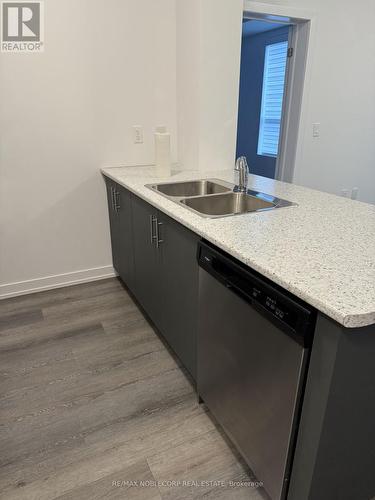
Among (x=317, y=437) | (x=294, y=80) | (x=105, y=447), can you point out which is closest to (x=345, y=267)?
(x=317, y=437)

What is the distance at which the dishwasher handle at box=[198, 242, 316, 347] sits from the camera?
0.91 metres

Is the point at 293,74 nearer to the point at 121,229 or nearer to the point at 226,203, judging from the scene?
the point at 226,203

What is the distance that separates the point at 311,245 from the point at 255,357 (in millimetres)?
425

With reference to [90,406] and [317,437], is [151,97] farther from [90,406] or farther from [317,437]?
[317,437]

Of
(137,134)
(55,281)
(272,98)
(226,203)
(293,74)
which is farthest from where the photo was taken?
(272,98)

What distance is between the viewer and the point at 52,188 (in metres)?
2.58

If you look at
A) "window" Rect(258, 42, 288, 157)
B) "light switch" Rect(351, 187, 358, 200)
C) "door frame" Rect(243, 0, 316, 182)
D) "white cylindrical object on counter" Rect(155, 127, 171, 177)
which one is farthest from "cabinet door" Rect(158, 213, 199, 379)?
"window" Rect(258, 42, 288, 157)

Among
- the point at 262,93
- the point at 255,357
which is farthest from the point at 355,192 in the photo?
the point at 255,357

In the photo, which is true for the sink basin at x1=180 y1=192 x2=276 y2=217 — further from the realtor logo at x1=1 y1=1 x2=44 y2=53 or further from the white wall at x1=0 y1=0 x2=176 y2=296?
the realtor logo at x1=1 y1=1 x2=44 y2=53

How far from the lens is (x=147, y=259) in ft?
6.79

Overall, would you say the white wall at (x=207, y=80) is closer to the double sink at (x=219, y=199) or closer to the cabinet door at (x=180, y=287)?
the double sink at (x=219, y=199)

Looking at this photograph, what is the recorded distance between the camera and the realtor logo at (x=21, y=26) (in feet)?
7.04

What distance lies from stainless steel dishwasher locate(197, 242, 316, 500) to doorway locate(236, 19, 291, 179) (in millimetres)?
3682

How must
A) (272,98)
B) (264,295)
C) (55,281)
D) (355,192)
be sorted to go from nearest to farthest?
1. (264,295)
2. (55,281)
3. (355,192)
4. (272,98)
